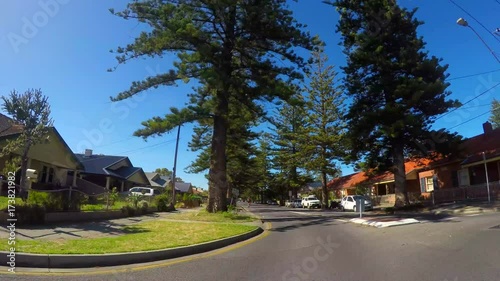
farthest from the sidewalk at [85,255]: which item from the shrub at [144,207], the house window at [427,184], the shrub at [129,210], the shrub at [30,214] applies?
the house window at [427,184]

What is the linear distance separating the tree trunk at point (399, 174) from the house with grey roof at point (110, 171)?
94.0 ft

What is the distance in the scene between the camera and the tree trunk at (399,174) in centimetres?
2663

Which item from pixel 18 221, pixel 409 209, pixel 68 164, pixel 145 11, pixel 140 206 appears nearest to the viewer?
pixel 18 221

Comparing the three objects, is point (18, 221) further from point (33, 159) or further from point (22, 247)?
point (33, 159)

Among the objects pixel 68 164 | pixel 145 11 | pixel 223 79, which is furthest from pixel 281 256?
pixel 68 164

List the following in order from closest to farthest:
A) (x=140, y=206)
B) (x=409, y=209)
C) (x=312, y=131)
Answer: (x=140, y=206), (x=409, y=209), (x=312, y=131)

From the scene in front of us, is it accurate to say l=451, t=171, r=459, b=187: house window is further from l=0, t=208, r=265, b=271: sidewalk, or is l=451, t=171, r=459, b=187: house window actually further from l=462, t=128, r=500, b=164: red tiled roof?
l=0, t=208, r=265, b=271: sidewalk

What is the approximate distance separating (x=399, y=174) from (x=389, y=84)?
6.71m

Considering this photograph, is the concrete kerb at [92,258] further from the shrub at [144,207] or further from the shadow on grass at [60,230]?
the shrub at [144,207]

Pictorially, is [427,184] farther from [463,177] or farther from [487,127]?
[487,127]

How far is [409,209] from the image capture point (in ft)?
81.7

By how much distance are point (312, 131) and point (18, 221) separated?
120 ft

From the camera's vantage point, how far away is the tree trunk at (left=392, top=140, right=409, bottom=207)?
26633 mm

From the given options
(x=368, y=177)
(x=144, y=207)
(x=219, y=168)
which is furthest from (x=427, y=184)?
(x=144, y=207)
